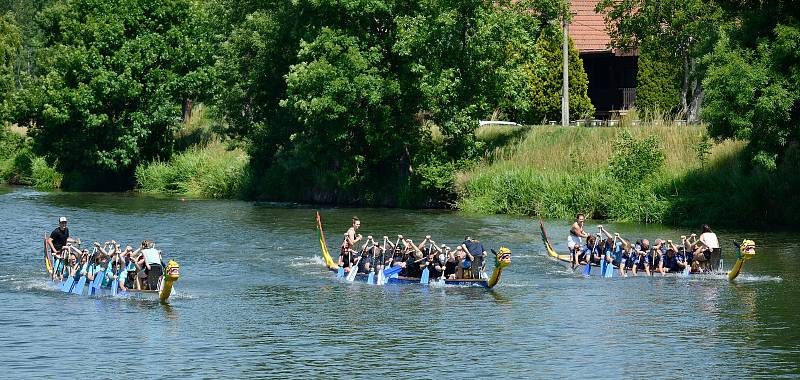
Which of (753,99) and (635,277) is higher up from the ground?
(753,99)

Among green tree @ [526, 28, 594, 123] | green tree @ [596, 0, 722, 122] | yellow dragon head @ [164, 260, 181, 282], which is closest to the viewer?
yellow dragon head @ [164, 260, 181, 282]

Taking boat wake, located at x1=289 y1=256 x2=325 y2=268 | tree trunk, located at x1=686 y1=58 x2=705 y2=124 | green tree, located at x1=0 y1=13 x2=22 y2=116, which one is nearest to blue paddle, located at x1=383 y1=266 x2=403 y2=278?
boat wake, located at x1=289 y1=256 x2=325 y2=268

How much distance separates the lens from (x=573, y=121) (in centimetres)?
6119

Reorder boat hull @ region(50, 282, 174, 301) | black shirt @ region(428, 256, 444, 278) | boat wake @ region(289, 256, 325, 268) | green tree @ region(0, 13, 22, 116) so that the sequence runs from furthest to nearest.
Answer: green tree @ region(0, 13, 22, 116) < boat wake @ region(289, 256, 325, 268) < black shirt @ region(428, 256, 444, 278) < boat hull @ region(50, 282, 174, 301)

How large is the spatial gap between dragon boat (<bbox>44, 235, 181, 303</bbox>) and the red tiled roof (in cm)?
3750

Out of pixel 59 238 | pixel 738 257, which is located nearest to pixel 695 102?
pixel 738 257

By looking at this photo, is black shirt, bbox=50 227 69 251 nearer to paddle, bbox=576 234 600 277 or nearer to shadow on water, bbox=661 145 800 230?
paddle, bbox=576 234 600 277

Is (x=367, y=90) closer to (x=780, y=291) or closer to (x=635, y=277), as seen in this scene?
(x=635, y=277)

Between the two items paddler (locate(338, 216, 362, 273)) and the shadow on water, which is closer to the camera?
paddler (locate(338, 216, 362, 273))

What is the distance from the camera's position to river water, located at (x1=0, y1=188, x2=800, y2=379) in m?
26.0

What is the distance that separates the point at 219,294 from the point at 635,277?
1190 centimetres

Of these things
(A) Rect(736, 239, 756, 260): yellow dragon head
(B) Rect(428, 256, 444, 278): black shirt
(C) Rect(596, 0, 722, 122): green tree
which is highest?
(C) Rect(596, 0, 722, 122): green tree

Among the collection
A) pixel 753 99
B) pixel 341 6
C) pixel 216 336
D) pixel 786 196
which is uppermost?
pixel 341 6

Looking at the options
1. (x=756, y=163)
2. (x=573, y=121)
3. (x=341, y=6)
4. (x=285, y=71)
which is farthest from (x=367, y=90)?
(x=756, y=163)
